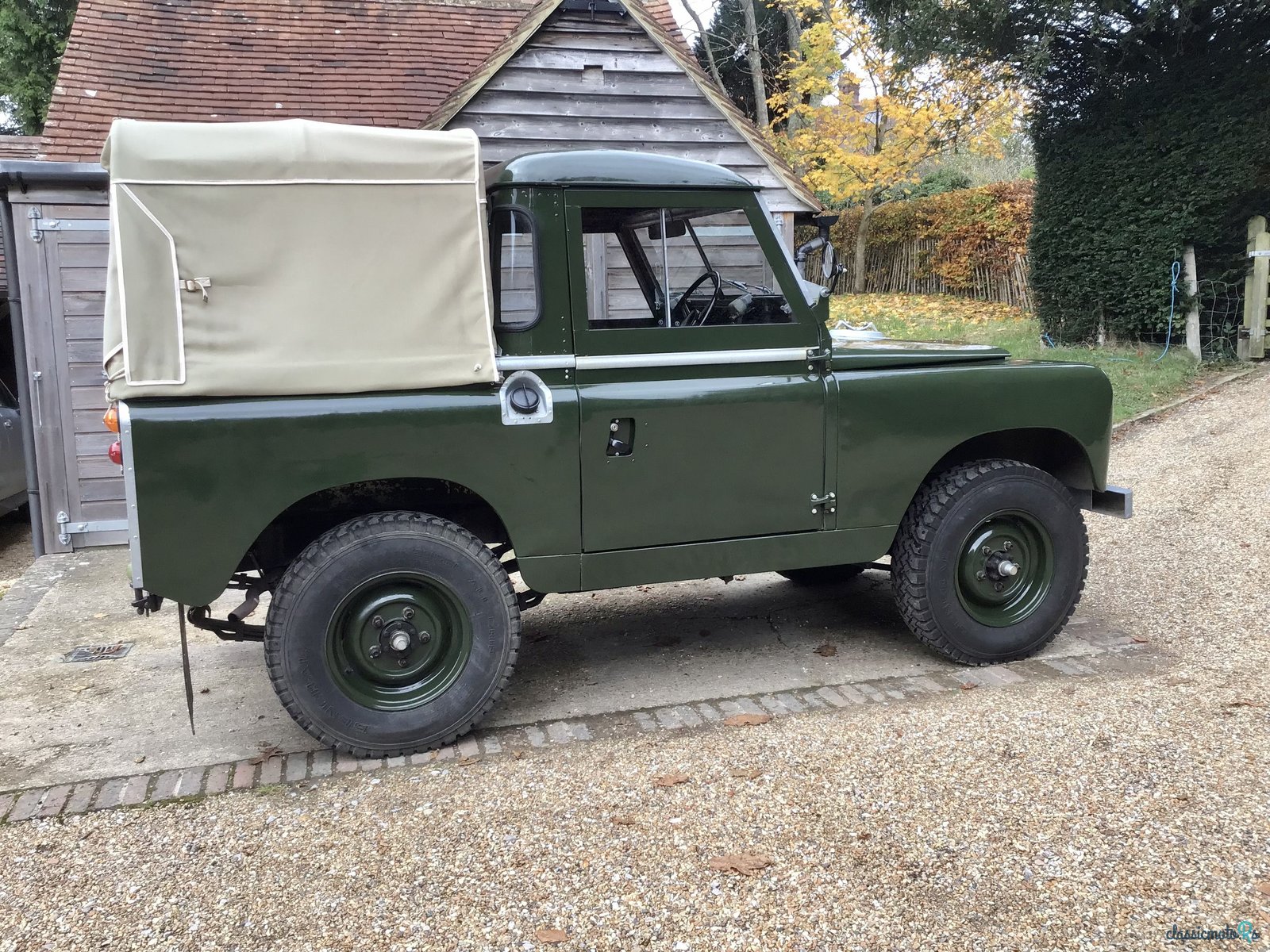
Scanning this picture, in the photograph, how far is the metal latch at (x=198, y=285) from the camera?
11.0 ft

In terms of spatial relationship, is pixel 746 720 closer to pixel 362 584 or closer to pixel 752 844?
pixel 752 844

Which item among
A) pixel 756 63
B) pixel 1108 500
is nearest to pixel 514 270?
pixel 1108 500

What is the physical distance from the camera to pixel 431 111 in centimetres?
959

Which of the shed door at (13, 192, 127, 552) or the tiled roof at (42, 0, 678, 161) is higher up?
the tiled roof at (42, 0, 678, 161)

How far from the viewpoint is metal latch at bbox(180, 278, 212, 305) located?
3365mm

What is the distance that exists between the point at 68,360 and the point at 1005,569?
7248mm

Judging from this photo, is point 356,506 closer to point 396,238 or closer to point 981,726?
point 396,238

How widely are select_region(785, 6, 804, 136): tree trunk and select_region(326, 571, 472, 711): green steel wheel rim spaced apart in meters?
20.6

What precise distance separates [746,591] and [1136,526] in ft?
10.6

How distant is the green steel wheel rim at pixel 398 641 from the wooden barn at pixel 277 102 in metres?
5.22

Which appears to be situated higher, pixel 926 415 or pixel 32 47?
pixel 32 47

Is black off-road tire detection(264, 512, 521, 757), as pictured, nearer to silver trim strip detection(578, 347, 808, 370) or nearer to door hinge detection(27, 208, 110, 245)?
silver trim strip detection(578, 347, 808, 370)

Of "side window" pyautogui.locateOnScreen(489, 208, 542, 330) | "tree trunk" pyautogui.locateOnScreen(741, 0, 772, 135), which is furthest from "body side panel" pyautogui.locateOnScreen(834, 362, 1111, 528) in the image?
"tree trunk" pyautogui.locateOnScreen(741, 0, 772, 135)

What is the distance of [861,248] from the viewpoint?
75.8 feet
